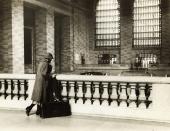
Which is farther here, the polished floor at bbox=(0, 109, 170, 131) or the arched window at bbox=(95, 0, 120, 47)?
the arched window at bbox=(95, 0, 120, 47)

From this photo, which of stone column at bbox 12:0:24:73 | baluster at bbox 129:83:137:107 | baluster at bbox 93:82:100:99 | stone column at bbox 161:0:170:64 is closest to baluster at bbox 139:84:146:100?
baluster at bbox 129:83:137:107

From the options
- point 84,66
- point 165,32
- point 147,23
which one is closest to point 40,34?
point 84,66

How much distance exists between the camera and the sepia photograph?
20.4 ft

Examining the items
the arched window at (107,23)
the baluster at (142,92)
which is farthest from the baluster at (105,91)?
the arched window at (107,23)

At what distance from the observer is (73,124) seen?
594 cm

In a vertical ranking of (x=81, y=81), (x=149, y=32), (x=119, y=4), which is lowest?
(x=81, y=81)

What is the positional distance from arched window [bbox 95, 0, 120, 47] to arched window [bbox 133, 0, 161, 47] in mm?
1267

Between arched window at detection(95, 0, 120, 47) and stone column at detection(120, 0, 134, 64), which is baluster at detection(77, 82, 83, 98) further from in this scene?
arched window at detection(95, 0, 120, 47)

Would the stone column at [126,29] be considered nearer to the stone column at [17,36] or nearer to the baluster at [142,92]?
the stone column at [17,36]

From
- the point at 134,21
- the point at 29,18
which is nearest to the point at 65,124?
the point at 29,18

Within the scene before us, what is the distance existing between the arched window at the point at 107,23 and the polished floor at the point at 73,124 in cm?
1511

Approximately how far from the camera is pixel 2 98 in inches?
297

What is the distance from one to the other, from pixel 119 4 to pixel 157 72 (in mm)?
6905

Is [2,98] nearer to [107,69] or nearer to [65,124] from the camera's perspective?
[65,124]
